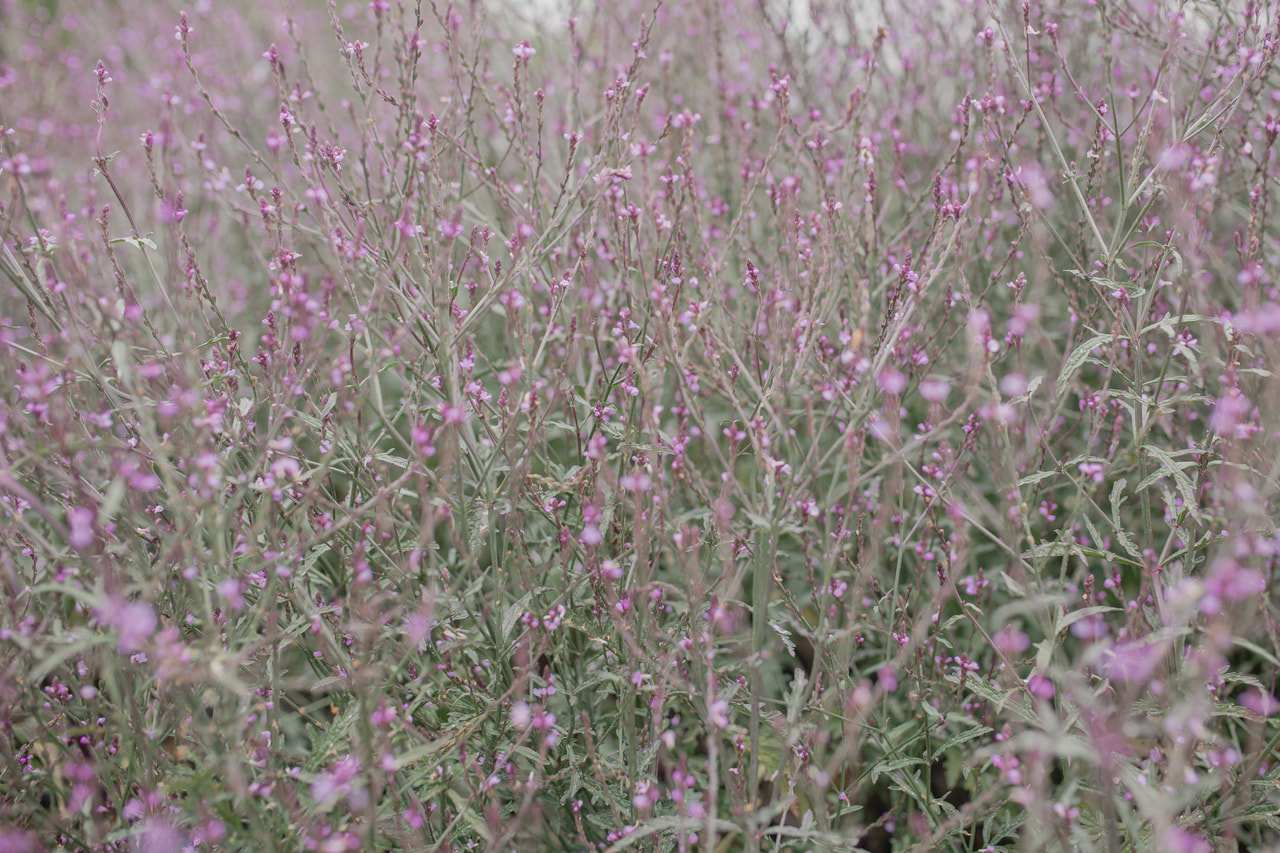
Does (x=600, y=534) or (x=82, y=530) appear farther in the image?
(x=600, y=534)

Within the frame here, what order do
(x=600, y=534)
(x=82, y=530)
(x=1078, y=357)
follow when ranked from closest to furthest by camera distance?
(x=82, y=530) < (x=600, y=534) < (x=1078, y=357)

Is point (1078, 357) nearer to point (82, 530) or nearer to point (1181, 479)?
point (1181, 479)

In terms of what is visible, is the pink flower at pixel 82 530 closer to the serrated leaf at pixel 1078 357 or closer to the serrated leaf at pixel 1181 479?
the serrated leaf at pixel 1078 357

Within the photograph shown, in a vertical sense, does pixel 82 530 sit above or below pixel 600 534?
below

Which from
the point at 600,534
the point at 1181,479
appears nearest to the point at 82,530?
the point at 600,534

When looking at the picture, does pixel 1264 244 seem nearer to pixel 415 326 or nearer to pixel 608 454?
pixel 608 454

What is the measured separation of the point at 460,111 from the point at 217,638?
6.03 feet

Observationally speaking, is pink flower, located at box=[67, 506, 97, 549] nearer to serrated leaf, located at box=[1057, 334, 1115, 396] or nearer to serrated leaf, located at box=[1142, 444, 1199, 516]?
serrated leaf, located at box=[1057, 334, 1115, 396]

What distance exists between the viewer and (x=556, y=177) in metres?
4.35

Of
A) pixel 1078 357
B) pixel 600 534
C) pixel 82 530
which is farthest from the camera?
pixel 1078 357

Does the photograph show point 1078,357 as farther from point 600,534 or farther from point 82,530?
point 82,530

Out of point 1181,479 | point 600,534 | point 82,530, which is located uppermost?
point 1181,479

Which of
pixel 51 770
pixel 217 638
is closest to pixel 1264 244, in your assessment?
pixel 217 638

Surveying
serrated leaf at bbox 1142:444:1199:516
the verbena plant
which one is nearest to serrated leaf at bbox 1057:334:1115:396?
the verbena plant
